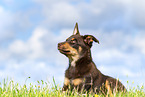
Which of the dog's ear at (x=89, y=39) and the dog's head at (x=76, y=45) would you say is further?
the dog's ear at (x=89, y=39)

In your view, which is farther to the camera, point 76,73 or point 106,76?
point 106,76

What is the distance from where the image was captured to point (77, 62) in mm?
8188

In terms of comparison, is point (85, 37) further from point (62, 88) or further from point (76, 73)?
point (62, 88)

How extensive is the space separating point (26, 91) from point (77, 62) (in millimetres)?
1890

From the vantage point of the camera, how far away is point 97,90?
8164 millimetres

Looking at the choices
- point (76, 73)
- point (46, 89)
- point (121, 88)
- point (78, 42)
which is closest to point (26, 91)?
point (46, 89)

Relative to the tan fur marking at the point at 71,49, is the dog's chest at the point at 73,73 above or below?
below

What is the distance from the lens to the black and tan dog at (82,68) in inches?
318

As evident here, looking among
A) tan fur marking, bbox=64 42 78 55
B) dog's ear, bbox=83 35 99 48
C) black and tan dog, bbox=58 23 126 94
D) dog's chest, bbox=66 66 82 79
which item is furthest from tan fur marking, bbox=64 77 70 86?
dog's ear, bbox=83 35 99 48

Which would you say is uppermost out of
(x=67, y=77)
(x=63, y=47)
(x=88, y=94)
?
(x=63, y=47)

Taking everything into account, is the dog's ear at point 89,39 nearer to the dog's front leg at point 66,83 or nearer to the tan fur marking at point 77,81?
the tan fur marking at point 77,81

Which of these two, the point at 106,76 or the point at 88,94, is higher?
the point at 106,76

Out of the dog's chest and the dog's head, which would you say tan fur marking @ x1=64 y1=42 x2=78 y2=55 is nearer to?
the dog's head

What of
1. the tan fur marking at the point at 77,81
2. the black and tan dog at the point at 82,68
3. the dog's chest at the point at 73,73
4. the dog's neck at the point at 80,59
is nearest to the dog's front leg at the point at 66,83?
the black and tan dog at the point at 82,68
